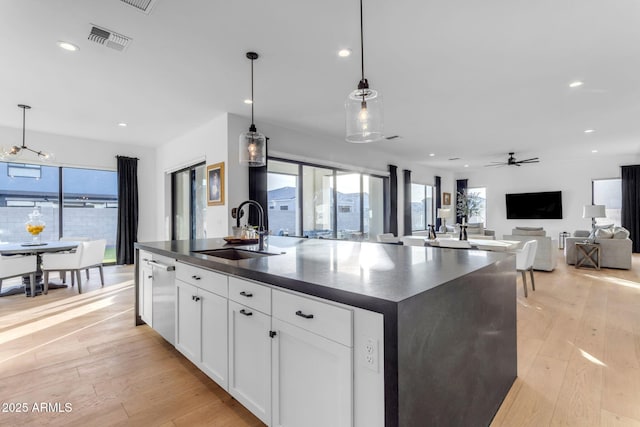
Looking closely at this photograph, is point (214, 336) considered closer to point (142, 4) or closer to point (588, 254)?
point (142, 4)

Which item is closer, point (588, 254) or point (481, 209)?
point (588, 254)

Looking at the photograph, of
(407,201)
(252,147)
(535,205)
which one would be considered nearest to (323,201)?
(407,201)

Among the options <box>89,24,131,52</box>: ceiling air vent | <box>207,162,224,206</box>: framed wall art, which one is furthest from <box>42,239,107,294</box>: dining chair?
<box>89,24,131,52</box>: ceiling air vent

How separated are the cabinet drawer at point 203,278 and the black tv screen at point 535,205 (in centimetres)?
1095

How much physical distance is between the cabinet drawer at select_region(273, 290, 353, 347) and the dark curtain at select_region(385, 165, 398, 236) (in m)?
6.84

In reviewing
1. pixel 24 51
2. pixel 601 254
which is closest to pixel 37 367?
pixel 24 51

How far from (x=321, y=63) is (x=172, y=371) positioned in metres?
3.02

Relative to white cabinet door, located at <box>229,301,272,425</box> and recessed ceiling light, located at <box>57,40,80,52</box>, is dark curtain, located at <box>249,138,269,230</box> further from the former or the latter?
white cabinet door, located at <box>229,301,272,425</box>

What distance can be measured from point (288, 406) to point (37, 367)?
7.40 feet

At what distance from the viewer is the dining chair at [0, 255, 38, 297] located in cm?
402

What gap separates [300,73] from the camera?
342cm

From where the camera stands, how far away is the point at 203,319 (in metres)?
2.03

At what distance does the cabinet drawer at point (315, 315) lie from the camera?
1137mm

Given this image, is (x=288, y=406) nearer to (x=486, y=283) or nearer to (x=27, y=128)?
(x=486, y=283)
